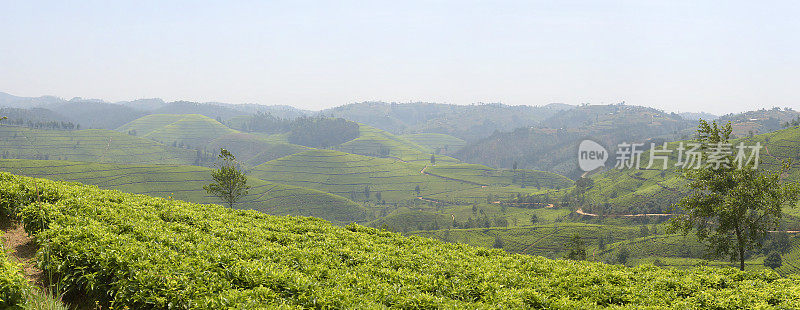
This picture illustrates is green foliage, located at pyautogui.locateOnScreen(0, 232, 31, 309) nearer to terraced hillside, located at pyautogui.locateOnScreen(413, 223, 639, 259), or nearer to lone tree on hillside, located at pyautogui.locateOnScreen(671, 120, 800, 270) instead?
lone tree on hillside, located at pyautogui.locateOnScreen(671, 120, 800, 270)

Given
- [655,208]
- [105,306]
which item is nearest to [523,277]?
[105,306]

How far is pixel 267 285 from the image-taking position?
30.5 feet

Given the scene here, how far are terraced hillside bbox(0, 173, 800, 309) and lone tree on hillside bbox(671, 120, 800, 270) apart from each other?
1102cm

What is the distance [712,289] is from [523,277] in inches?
231

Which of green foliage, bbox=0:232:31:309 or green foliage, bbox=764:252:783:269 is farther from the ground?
green foliage, bbox=0:232:31:309

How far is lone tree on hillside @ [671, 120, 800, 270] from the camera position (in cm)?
2322

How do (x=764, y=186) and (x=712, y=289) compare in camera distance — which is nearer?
(x=712, y=289)

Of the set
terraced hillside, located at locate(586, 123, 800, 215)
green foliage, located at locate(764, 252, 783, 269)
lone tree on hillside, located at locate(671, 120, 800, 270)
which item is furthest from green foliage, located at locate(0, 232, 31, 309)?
terraced hillside, located at locate(586, 123, 800, 215)

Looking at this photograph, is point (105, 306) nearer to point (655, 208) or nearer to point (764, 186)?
point (764, 186)

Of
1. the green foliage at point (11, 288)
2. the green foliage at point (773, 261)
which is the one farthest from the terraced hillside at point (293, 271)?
the green foliage at point (773, 261)

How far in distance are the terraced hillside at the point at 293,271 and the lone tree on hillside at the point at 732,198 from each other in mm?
11019

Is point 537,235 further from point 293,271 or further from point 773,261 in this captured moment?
point 293,271

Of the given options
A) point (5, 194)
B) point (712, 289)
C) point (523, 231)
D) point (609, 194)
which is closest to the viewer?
point (712, 289)

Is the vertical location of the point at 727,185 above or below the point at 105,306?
above
